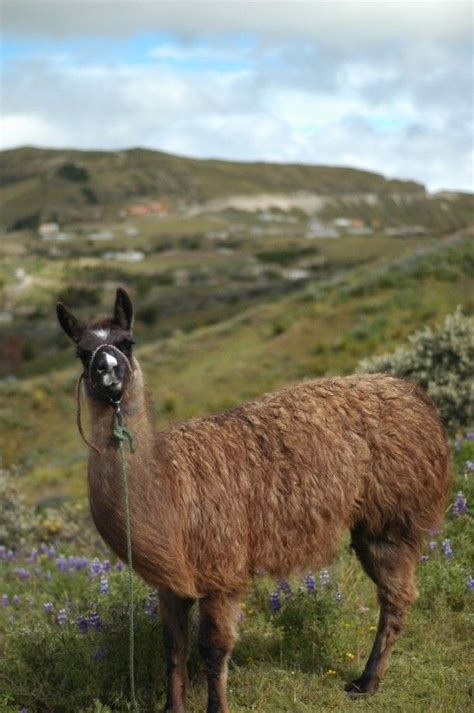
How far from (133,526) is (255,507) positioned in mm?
825

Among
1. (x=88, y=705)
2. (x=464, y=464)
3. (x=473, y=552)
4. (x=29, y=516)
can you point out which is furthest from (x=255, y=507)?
(x=29, y=516)

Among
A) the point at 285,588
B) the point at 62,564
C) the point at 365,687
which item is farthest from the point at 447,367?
the point at 365,687

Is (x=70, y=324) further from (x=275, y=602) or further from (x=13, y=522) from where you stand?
(x=13, y=522)

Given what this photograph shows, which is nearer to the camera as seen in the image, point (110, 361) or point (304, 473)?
point (110, 361)

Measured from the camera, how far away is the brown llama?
5250 mm

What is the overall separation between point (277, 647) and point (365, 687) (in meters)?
0.83

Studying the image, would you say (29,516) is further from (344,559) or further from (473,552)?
(473,552)

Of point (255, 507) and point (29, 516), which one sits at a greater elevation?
point (255, 507)

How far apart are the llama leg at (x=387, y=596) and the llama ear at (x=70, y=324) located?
2.49 meters

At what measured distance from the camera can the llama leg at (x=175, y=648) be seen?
5766mm

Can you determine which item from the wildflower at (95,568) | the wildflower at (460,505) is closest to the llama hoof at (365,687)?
the wildflower at (460,505)

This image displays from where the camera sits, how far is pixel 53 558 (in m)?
9.47

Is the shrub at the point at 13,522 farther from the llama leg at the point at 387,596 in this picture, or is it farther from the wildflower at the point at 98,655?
the llama leg at the point at 387,596

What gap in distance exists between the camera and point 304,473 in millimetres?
5777
